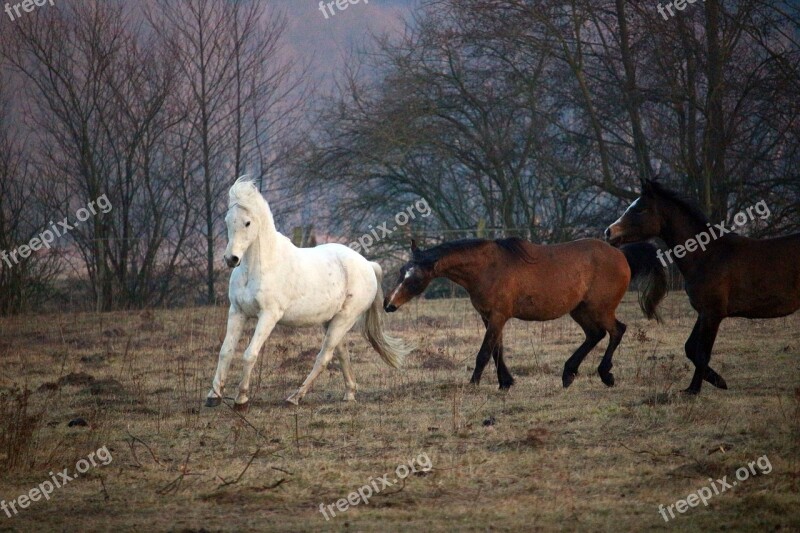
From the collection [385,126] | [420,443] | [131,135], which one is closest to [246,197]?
[420,443]

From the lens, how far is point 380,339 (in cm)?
1034

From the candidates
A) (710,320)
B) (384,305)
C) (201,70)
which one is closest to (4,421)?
(384,305)

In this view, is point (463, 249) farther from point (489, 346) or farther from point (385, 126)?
point (385, 126)

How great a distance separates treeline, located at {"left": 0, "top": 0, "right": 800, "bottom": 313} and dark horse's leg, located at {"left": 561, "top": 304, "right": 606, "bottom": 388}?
1042 centimetres

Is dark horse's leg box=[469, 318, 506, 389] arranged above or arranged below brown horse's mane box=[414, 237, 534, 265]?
below

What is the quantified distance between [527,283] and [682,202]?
65.1 inches

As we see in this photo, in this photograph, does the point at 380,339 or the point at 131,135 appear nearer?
the point at 380,339

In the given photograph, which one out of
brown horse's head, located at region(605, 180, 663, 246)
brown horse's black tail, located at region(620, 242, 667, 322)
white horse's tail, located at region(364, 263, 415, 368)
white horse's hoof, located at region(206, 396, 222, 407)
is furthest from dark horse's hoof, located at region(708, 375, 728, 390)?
white horse's hoof, located at region(206, 396, 222, 407)

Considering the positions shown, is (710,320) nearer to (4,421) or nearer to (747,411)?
(747,411)

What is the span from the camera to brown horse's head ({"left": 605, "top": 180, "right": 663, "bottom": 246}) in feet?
31.4

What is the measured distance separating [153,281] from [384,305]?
41.6 feet

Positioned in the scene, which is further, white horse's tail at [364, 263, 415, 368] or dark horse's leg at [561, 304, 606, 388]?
white horse's tail at [364, 263, 415, 368]

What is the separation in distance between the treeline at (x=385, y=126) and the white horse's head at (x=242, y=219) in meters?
11.6

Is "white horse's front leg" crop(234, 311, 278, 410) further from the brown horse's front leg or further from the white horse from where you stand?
the brown horse's front leg
